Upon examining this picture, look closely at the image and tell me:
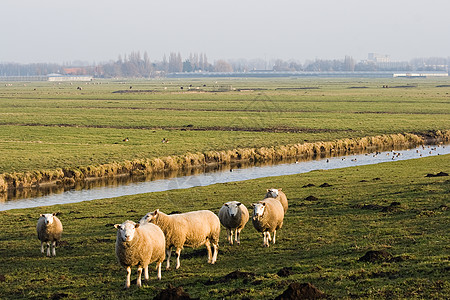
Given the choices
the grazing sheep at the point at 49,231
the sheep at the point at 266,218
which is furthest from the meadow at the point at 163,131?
the sheep at the point at 266,218

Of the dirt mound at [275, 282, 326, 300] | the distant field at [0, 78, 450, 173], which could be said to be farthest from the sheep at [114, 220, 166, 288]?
the distant field at [0, 78, 450, 173]

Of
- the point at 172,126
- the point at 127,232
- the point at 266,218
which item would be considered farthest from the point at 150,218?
the point at 172,126

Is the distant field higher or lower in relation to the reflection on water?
higher

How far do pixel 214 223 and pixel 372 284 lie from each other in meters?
6.35

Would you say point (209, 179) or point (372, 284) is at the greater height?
point (372, 284)

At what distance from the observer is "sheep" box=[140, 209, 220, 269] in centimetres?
1831

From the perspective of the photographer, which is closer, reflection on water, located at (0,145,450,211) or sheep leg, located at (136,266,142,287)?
sheep leg, located at (136,266,142,287)

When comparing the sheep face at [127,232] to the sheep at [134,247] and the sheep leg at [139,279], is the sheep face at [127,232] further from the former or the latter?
the sheep leg at [139,279]

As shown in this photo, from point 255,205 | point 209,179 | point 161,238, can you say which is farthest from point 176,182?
point 161,238

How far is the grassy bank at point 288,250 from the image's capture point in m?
15.1

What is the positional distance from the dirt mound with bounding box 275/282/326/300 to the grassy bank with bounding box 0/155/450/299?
1.63 feet

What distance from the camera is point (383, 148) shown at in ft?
212

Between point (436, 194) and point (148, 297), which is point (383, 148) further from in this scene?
point (148, 297)

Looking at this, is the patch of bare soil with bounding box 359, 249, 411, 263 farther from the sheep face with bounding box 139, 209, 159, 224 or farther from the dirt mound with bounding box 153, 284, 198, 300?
the sheep face with bounding box 139, 209, 159, 224
